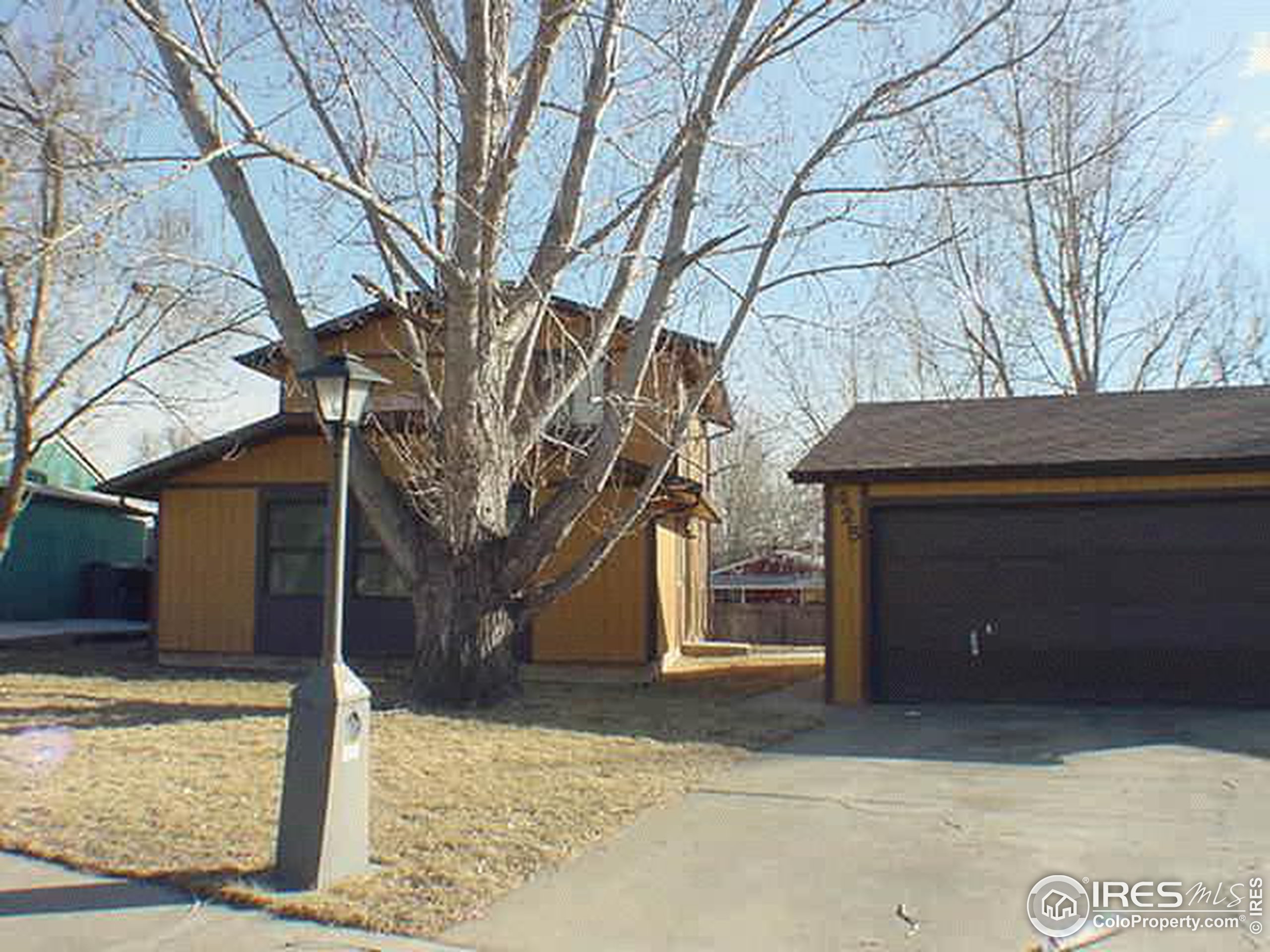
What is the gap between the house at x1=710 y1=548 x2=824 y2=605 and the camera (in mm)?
35719

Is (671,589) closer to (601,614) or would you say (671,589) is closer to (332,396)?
(601,614)

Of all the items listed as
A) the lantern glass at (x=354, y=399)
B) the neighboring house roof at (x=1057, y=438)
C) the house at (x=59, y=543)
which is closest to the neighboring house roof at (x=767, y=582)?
the house at (x=59, y=543)

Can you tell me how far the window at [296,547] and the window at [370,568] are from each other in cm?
65

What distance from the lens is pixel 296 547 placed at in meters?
16.8

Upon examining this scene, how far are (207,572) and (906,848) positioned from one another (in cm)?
1360

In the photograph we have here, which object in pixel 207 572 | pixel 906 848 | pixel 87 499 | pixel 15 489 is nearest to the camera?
pixel 906 848

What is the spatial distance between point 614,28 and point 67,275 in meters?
9.48

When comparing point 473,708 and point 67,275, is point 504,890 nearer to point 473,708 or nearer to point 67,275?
point 473,708

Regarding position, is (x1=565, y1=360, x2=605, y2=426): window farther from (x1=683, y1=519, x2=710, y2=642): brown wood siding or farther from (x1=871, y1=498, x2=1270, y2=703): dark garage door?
(x1=871, y1=498, x2=1270, y2=703): dark garage door

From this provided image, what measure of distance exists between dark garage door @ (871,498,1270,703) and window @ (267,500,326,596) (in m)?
8.57

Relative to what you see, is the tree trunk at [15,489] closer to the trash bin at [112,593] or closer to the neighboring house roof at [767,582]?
the trash bin at [112,593]

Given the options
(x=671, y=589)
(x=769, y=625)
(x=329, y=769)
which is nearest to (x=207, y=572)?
(x=671, y=589)

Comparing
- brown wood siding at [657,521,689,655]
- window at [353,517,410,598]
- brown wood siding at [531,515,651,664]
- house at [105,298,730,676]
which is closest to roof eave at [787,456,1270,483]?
house at [105,298,730,676]

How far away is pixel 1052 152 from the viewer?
2355cm
